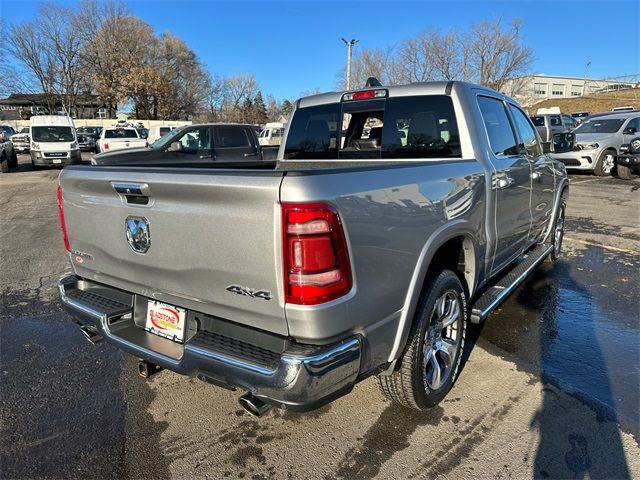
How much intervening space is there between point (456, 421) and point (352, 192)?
5.55 feet

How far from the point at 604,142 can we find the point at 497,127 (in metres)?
13.3

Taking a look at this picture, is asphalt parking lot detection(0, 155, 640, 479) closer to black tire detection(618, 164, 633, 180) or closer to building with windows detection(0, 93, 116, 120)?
black tire detection(618, 164, 633, 180)

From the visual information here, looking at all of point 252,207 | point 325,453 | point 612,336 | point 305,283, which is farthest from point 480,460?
point 612,336

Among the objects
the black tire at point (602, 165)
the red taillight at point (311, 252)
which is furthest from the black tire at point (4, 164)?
the black tire at point (602, 165)

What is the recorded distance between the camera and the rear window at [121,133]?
22750 mm

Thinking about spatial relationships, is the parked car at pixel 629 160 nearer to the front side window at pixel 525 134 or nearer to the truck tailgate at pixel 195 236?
the front side window at pixel 525 134

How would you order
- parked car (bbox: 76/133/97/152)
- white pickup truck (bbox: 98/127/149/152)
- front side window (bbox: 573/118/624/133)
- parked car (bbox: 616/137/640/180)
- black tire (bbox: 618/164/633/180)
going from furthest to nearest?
parked car (bbox: 76/133/97/152) < white pickup truck (bbox: 98/127/149/152) < front side window (bbox: 573/118/624/133) < black tire (bbox: 618/164/633/180) < parked car (bbox: 616/137/640/180)

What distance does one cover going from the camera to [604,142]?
1434cm

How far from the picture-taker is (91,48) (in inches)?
1948

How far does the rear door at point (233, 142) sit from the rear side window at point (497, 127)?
9694 millimetres

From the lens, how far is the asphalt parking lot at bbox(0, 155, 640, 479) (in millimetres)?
2385

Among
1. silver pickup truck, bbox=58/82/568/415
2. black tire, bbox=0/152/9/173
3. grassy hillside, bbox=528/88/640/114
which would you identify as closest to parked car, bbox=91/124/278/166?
silver pickup truck, bbox=58/82/568/415

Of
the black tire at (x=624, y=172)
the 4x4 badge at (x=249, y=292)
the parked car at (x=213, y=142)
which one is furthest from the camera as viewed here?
the black tire at (x=624, y=172)

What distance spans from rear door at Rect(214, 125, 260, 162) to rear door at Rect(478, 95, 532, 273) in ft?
32.0
